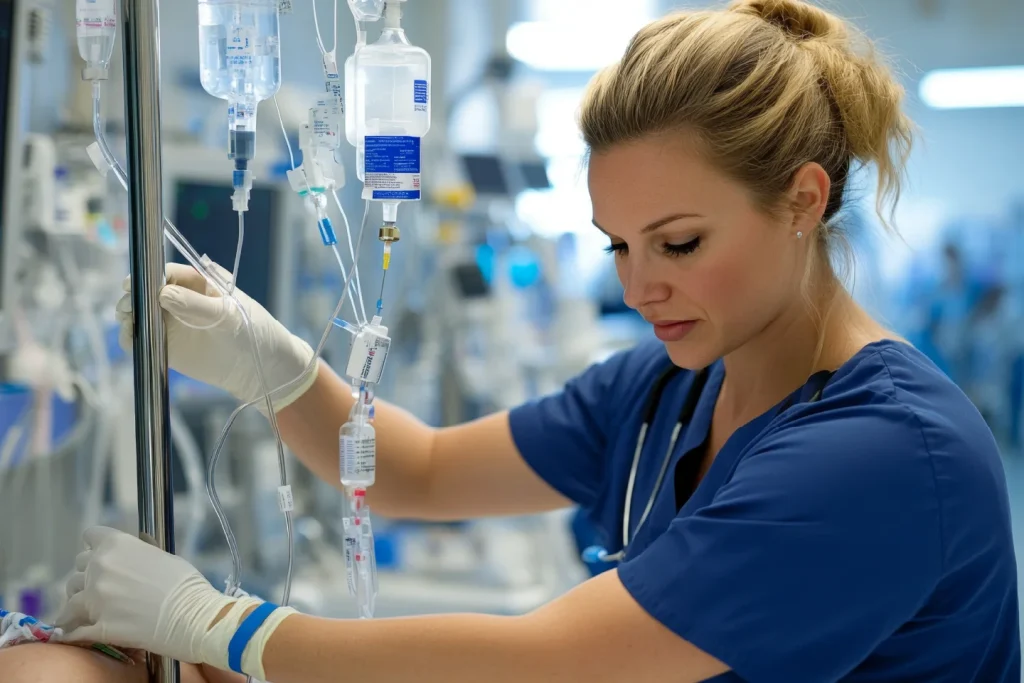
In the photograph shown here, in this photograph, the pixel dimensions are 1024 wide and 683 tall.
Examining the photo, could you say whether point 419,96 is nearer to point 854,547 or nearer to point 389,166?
point 389,166

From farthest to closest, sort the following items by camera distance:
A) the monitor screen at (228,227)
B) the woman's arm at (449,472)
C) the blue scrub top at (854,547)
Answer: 1. the monitor screen at (228,227)
2. the woman's arm at (449,472)
3. the blue scrub top at (854,547)

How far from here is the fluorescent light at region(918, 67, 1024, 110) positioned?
661 cm

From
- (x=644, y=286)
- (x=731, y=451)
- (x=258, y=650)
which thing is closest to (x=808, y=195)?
(x=644, y=286)

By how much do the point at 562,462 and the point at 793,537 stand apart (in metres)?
0.60

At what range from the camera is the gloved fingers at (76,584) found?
3.54 ft

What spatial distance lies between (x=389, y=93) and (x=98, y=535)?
22.4 inches

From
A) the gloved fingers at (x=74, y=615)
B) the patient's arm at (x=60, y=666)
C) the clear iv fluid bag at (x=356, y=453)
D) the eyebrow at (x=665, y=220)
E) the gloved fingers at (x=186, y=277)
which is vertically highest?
the eyebrow at (x=665, y=220)

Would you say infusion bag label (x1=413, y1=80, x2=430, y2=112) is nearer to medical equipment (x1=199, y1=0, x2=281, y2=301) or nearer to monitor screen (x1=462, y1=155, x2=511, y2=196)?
medical equipment (x1=199, y1=0, x2=281, y2=301)

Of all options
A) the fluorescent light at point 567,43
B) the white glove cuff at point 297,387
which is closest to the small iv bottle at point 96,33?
the white glove cuff at point 297,387

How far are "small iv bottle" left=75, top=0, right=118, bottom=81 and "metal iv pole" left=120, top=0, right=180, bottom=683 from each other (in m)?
0.06

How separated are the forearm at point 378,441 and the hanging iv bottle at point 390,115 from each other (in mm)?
403

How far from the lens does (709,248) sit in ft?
3.72

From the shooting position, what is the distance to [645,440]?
4.72 ft

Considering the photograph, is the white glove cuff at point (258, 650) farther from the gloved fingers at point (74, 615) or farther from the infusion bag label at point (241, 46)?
the infusion bag label at point (241, 46)
